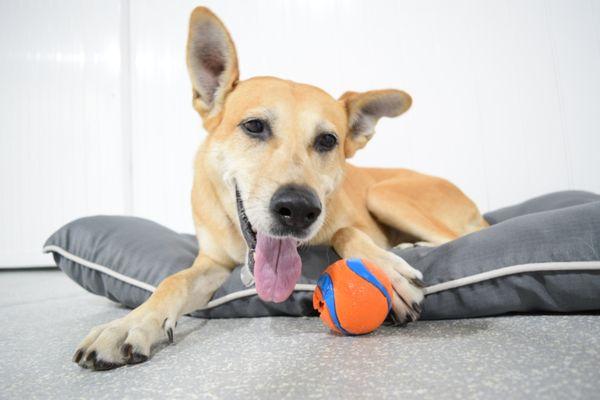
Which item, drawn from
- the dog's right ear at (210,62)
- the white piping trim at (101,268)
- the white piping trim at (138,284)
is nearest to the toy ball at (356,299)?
the white piping trim at (138,284)

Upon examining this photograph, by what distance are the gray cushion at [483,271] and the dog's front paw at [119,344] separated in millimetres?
380

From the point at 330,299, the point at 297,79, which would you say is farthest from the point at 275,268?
the point at 297,79

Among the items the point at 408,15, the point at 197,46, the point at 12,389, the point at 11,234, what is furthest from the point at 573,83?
the point at 11,234

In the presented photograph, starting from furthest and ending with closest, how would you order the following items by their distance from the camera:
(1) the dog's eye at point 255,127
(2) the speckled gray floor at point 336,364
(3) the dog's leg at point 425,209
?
(3) the dog's leg at point 425,209
(1) the dog's eye at point 255,127
(2) the speckled gray floor at point 336,364

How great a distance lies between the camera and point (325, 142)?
148cm

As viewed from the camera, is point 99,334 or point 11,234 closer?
point 99,334

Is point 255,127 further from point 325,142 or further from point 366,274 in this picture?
point 366,274

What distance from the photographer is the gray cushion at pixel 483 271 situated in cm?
99

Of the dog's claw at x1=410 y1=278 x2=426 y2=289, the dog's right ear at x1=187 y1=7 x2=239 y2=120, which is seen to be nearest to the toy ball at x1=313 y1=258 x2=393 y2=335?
the dog's claw at x1=410 y1=278 x2=426 y2=289

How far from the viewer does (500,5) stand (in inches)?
127

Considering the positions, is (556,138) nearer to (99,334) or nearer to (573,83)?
(573,83)

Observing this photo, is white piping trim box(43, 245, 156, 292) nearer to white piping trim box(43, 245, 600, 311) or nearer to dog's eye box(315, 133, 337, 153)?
white piping trim box(43, 245, 600, 311)

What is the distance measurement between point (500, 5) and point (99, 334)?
3.85 metres

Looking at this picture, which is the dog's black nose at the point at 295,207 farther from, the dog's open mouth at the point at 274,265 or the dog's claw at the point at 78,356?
the dog's claw at the point at 78,356
